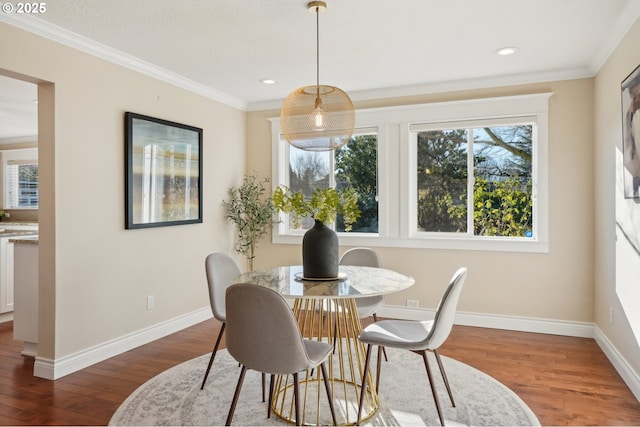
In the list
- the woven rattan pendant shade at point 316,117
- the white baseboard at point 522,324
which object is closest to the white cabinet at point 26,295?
the woven rattan pendant shade at point 316,117

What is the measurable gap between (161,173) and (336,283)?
224cm

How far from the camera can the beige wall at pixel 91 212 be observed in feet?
9.93

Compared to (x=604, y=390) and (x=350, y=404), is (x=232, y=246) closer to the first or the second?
(x=350, y=404)

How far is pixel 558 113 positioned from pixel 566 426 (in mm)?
2784

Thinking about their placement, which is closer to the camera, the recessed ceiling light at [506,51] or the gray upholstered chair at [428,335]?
the gray upholstered chair at [428,335]

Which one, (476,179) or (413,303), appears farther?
(413,303)

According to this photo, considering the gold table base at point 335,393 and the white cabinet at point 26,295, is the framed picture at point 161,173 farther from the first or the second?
the gold table base at point 335,393

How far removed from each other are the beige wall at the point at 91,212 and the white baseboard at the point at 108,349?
5 cm

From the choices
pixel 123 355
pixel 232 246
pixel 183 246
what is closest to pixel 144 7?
pixel 183 246

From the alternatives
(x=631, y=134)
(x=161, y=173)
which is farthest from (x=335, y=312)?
(x=161, y=173)

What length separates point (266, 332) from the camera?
6.60 ft

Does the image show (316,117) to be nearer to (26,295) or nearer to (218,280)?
(218,280)

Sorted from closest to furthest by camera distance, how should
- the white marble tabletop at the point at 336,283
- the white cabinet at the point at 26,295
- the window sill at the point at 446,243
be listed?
1. the white marble tabletop at the point at 336,283
2. the white cabinet at the point at 26,295
3. the window sill at the point at 446,243

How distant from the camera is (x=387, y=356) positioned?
3.41 metres
